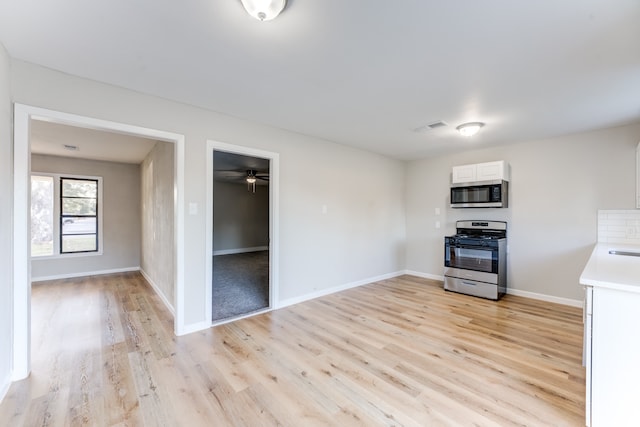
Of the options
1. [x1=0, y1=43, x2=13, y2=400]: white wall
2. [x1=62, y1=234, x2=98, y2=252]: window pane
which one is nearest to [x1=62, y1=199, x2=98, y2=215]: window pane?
[x1=62, y1=234, x2=98, y2=252]: window pane

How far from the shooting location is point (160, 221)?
163 inches

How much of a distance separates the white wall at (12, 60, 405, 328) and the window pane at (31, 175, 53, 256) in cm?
431

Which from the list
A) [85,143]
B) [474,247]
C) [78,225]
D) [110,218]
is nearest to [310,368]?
[474,247]

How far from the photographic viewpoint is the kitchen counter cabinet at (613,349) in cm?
145

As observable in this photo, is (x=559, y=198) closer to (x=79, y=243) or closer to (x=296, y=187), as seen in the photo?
(x=296, y=187)

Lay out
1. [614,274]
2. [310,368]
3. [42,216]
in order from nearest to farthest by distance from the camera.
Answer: [614,274]
[310,368]
[42,216]

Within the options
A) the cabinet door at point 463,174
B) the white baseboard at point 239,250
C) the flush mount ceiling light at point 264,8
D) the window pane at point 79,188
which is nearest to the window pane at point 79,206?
the window pane at point 79,188

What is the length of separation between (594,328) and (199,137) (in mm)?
3596

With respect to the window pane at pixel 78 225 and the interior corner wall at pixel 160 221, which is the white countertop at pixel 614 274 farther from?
the window pane at pixel 78 225

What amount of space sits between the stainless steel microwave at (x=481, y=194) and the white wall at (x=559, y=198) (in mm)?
298

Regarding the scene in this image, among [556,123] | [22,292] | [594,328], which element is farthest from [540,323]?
[22,292]

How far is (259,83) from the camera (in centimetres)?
246

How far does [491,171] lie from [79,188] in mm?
7753

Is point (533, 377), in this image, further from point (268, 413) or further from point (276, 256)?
point (276, 256)
